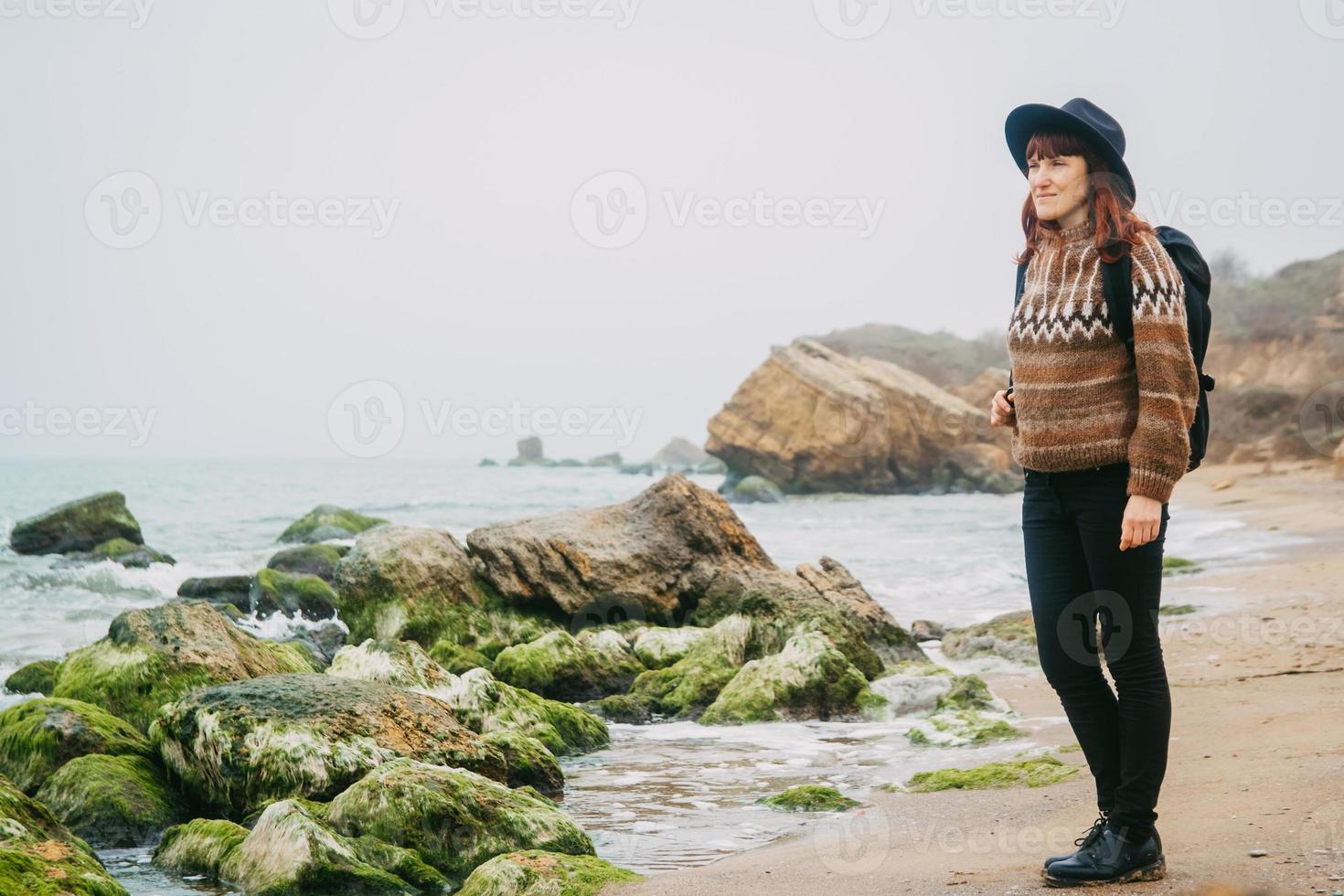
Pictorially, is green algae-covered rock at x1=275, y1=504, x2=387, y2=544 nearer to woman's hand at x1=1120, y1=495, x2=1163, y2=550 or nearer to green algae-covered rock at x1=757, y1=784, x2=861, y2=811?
green algae-covered rock at x1=757, y1=784, x2=861, y2=811

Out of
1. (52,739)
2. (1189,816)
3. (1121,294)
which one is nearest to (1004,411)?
(1121,294)

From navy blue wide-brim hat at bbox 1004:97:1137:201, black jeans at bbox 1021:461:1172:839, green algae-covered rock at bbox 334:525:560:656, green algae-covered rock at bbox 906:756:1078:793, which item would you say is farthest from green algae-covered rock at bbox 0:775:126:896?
green algae-covered rock at bbox 334:525:560:656

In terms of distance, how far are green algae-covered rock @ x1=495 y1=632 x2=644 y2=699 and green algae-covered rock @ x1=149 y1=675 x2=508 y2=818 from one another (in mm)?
2952

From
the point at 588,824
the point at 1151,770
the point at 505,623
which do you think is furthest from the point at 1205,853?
the point at 505,623

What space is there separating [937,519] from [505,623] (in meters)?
20.1

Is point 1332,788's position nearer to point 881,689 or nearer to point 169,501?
point 881,689

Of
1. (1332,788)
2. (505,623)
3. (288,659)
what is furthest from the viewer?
(505,623)

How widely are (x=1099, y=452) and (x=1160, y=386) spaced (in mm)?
267

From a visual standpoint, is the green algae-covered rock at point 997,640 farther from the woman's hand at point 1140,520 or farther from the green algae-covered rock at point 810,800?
the woman's hand at point 1140,520

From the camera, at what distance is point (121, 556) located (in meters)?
18.9

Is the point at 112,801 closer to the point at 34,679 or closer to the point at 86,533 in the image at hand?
the point at 34,679

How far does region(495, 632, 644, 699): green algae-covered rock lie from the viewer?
9.23 m

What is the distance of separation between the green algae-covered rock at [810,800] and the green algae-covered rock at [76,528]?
1703 centimetres

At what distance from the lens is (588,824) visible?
5.64 metres
